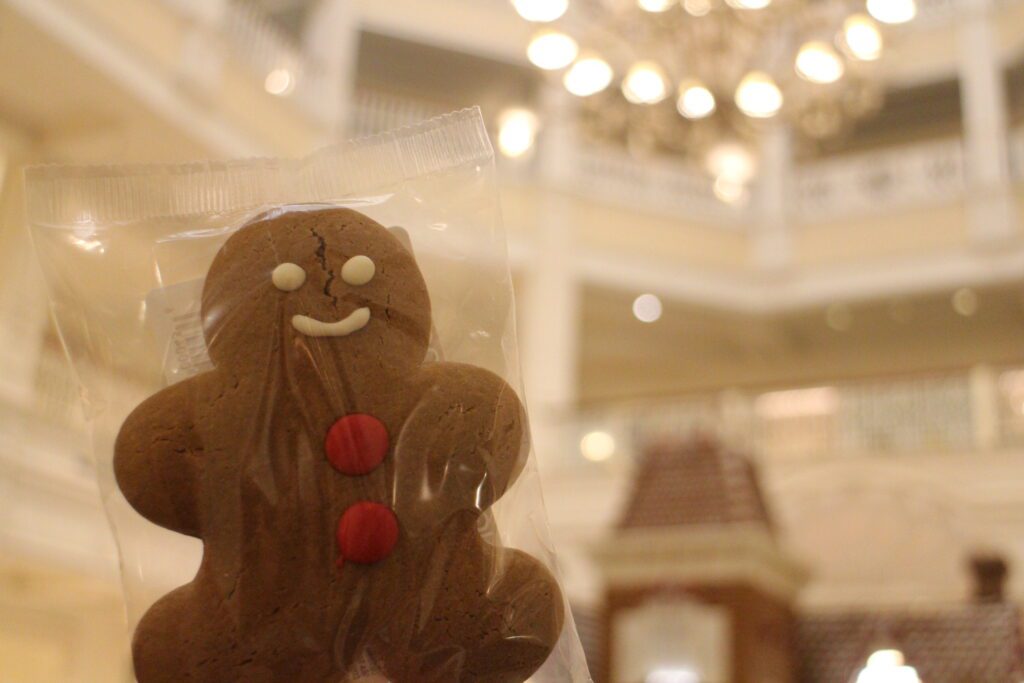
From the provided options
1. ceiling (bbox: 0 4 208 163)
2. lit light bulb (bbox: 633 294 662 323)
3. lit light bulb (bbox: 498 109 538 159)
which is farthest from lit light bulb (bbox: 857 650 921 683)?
lit light bulb (bbox: 633 294 662 323)

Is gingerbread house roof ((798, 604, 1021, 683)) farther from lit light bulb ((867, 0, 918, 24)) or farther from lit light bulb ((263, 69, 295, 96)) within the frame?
lit light bulb ((263, 69, 295, 96))

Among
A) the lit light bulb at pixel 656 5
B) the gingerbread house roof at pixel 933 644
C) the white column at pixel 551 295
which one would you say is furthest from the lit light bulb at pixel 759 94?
the white column at pixel 551 295

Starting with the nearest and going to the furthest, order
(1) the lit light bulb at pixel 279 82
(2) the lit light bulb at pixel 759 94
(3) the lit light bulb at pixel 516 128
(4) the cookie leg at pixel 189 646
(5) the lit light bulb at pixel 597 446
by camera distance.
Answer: (4) the cookie leg at pixel 189 646 → (2) the lit light bulb at pixel 759 94 → (3) the lit light bulb at pixel 516 128 → (1) the lit light bulb at pixel 279 82 → (5) the lit light bulb at pixel 597 446

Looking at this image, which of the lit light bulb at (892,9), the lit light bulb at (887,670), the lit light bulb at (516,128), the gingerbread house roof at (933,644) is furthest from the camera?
the lit light bulb at (516,128)

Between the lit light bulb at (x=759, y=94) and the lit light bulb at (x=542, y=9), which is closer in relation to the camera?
the lit light bulb at (x=759, y=94)

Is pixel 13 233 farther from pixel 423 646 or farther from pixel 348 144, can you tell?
pixel 423 646

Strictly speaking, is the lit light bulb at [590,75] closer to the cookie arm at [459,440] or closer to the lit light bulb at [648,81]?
the lit light bulb at [648,81]

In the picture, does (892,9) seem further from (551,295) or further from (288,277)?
(551,295)

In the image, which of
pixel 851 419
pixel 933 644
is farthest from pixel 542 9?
pixel 851 419
